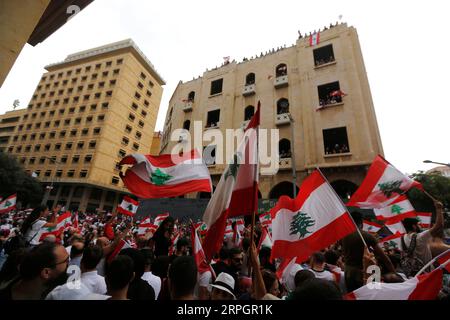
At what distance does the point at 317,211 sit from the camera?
283 cm

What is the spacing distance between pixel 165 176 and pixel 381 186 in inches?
149

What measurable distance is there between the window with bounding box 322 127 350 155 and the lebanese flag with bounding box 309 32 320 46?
Answer: 7675mm

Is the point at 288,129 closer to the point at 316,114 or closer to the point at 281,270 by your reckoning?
the point at 316,114

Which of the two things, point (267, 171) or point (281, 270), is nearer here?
point (281, 270)

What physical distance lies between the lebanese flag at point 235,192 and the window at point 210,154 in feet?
49.6

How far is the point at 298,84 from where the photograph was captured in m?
17.5

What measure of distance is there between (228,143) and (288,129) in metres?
4.85

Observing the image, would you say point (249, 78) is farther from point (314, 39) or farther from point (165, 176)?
point (165, 176)

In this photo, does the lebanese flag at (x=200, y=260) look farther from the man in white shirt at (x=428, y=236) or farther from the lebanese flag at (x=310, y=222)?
the man in white shirt at (x=428, y=236)

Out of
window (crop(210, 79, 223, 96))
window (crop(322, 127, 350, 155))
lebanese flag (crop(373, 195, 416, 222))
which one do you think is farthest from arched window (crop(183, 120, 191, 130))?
lebanese flag (crop(373, 195, 416, 222))

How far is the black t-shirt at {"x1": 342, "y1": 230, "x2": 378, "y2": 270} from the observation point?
254cm

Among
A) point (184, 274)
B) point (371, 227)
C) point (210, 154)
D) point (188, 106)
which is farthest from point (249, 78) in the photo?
point (184, 274)
